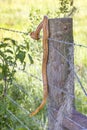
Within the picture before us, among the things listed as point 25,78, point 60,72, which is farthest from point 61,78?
point 25,78

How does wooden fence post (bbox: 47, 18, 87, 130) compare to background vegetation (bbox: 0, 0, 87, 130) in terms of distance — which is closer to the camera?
wooden fence post (bbox: 47, 18, 87, 130)

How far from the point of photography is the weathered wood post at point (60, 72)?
212 centimetres

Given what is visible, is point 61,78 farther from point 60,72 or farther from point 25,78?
point 25,78

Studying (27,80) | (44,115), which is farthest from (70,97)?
(27,80)

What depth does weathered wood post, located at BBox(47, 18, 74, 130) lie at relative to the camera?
2119 mm

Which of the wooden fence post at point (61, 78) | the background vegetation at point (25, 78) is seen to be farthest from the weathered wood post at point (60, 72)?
the background vegetation at point (25, 78)

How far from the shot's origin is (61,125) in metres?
2.23

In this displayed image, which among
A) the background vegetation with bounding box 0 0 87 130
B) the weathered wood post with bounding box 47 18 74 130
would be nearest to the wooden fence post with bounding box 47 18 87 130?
the weathered wood post with bounding box 47 18 74 130

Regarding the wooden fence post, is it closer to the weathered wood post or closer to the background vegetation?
the weathered wood post

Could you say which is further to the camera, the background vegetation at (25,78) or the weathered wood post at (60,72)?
the background vegetation at (25,78)

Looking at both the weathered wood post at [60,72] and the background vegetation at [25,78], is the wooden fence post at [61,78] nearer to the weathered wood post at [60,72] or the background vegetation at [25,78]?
the weathered wood post at [60,72]

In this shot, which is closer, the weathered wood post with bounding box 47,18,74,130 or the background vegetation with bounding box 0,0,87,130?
the weathered wood post with bounding box 47,18,74,130

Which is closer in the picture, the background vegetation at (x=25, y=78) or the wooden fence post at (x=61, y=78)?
the wooden fence post at (x=61, y=78)

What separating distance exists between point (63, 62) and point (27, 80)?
222 centimetres
